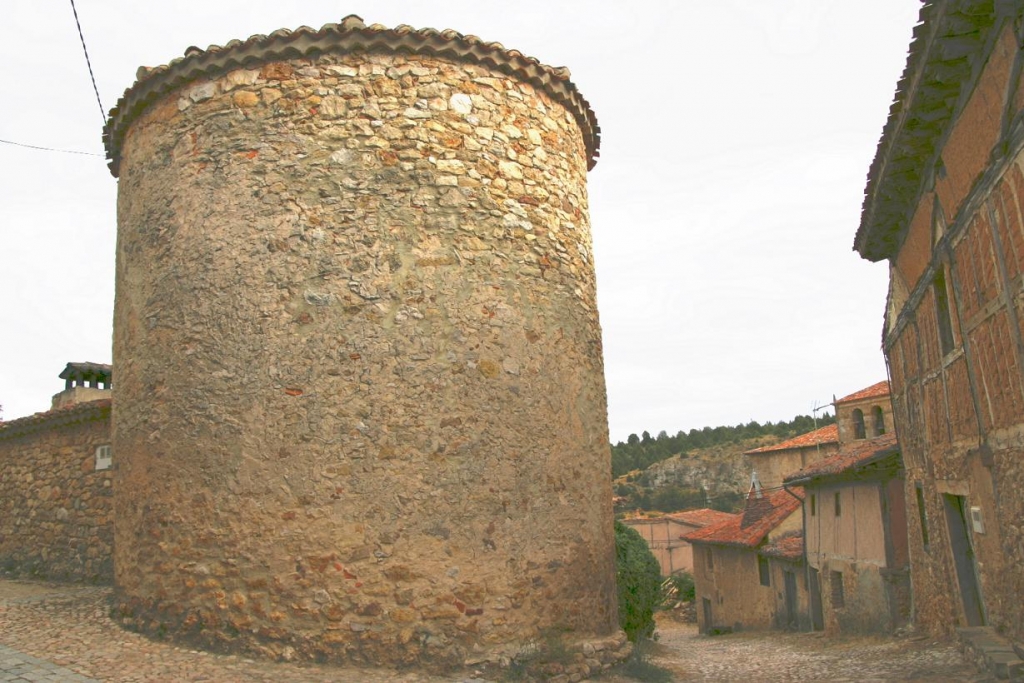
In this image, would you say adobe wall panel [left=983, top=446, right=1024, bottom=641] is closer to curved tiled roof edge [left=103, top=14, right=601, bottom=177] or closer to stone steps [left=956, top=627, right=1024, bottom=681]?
stone steps [left=956, top=627, right=1024, bottom=681]

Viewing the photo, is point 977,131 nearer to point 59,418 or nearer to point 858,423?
point 59,418

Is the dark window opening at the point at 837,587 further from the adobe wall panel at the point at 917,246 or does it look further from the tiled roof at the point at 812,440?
the tiled roof at the point at 812,440

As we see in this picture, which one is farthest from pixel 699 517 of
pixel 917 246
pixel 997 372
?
pixel 997 372

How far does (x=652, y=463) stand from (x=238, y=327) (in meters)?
64.5

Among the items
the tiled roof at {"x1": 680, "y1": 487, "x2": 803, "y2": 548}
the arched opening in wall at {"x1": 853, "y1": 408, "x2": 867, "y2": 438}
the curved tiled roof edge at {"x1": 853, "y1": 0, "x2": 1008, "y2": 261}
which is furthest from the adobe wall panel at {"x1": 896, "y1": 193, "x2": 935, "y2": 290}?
the arched opening in wall at {"x1": 853, "y1": 408, "x2": 867, "y2": 438}

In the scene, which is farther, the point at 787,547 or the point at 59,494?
the point at 787,547

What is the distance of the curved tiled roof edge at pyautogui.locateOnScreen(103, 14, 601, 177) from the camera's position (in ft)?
24.1

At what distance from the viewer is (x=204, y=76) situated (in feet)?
25.0

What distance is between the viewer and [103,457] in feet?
34.4

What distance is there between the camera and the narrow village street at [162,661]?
5.93 metres

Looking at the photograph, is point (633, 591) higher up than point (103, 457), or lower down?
lower down

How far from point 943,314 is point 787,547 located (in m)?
14.2

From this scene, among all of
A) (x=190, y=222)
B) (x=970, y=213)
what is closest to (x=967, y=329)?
(x=970, y=213)

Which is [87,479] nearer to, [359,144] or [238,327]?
[238,327]
